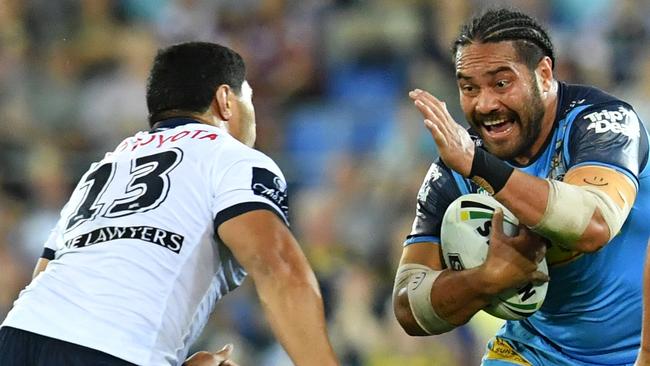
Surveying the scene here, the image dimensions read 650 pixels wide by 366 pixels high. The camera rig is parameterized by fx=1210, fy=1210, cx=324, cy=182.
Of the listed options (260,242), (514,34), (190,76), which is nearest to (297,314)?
(260,242)

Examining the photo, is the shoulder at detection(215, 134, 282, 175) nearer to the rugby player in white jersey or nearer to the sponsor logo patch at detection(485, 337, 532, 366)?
the rugby player in white jersey

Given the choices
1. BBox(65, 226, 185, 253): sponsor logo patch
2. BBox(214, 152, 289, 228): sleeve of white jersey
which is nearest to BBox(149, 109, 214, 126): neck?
BBox(214, 152, 289, 228): sleeve of white jersey

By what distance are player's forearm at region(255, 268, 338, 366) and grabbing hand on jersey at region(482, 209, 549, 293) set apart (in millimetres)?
919

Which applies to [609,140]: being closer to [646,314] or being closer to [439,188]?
[439,188]

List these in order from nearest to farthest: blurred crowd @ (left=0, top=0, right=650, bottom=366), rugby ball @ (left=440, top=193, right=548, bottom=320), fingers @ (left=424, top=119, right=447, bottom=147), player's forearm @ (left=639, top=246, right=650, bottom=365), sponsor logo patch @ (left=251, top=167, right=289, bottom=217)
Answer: player's forearm @ (left=639, top=246, right=650, bottom=365)
sponsor logo patch @ (left=251, top=167, right=289, bottom=217)
fingers @ (left=424, top=119, right=447, bottom=147)
rugby ball @ (left=440, top=193, right=548, bottom=320)
blurred crowd @ (left=0, top=0, right=650, bottom=366)

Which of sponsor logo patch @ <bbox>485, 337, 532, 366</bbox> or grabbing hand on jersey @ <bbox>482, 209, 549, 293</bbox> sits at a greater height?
grabbing hand on jersey @ <bbox>482, 209, 549, 293</bbox>

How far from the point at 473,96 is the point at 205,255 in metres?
1.33

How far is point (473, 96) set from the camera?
4.61 meters

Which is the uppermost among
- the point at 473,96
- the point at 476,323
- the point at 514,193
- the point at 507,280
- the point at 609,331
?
the point at 473,96

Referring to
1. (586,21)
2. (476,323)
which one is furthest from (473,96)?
(586,21)

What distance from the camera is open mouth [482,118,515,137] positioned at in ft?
15.2

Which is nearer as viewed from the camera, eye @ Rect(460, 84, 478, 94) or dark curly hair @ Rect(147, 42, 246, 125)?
dark curly hair @ Rect(147, 42, 246, 125)

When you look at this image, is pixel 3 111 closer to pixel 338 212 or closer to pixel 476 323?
pixel 338 212

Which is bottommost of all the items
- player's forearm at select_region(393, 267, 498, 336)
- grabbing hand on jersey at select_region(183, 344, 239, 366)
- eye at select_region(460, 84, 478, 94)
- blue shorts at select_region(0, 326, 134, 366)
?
grabbing hand on jersey at select_region(183, 344, 239, 366)
